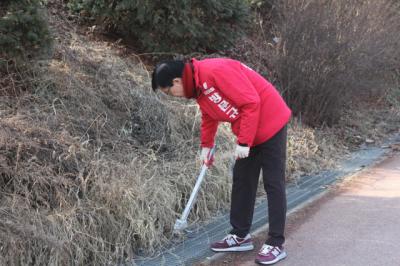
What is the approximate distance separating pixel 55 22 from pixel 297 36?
10.7ft

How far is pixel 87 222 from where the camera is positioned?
4.08 meters

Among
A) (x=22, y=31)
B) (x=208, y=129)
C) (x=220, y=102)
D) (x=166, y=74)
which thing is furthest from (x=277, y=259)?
(x=22, y=31)

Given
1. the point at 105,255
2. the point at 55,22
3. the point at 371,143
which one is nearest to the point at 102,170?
the point at 105,255

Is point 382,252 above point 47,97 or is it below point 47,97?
below

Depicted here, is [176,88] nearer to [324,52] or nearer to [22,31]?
[22,31]

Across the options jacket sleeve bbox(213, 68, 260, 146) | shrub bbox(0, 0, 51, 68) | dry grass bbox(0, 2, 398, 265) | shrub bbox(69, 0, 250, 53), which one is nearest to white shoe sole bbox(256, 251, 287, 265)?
dry grass bbox(0, 2, 398, 265)

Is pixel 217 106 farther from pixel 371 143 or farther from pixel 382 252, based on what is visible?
pixel 371 143

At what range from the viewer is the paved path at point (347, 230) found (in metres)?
4.25

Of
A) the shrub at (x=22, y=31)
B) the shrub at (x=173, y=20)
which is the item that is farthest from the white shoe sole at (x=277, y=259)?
the shrub at (x=173, y=20)

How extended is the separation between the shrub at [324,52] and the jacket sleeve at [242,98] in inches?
166

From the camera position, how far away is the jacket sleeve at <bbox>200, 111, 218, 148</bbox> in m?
4.15

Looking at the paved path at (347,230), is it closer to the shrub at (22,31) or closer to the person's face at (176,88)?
the person's face at (176,88)

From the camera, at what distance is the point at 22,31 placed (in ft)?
15.9

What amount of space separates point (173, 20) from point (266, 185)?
10.4 feet
